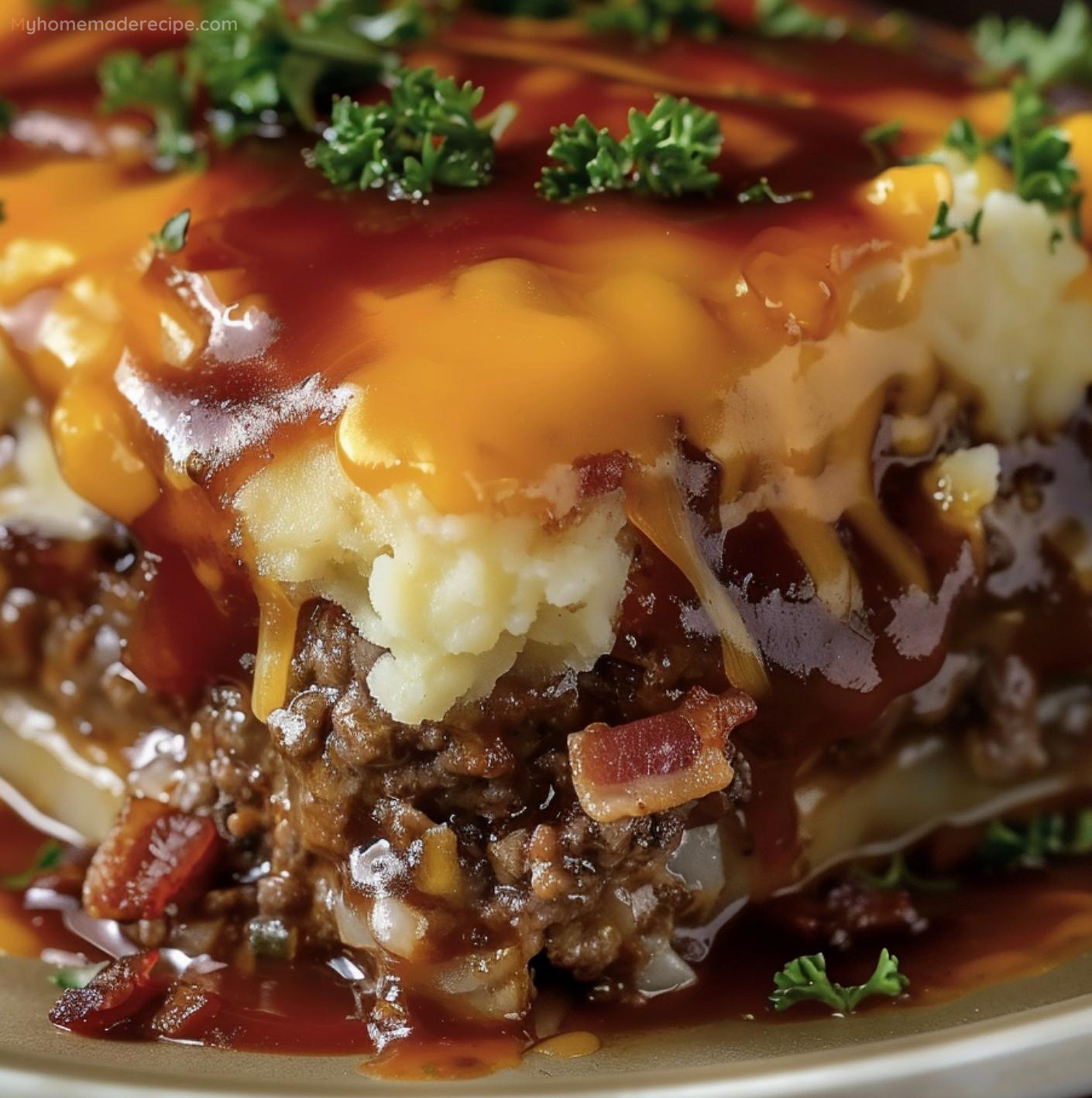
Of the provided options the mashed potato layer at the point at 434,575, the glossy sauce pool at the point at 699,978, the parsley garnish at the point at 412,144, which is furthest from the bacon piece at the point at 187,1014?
the parsley garnish at the point at 412,144

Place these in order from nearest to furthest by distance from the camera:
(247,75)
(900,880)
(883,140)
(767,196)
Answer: (767,196)
(900,880)
(883,140)
(247,75)

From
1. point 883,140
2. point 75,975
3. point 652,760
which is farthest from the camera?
point 883,140

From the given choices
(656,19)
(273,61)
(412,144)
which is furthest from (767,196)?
(656,19)

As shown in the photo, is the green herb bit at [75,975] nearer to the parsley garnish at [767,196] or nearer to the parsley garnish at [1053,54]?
the parsley garnish at [767,196]

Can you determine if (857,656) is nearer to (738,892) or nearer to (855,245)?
(738,892)

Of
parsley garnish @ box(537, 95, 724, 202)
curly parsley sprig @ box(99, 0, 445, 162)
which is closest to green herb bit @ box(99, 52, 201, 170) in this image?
curly parsley sprig @ box(99, 0, 445, 162)

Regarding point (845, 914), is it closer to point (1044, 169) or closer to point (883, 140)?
point (1044, 169)

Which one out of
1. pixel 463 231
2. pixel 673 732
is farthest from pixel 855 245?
pixel 673 732
